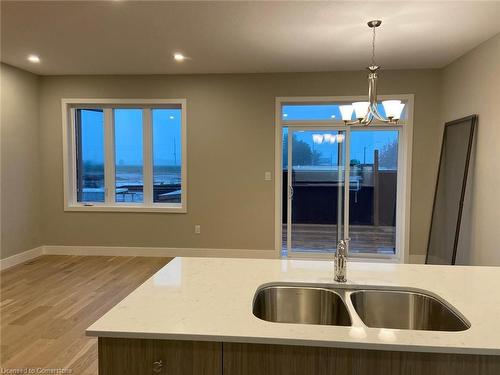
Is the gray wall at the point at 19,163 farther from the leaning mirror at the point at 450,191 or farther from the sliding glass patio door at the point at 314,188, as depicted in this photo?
the leaning mirror at the point at 450,191

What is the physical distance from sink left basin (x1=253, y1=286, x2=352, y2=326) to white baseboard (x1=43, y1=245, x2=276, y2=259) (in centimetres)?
348

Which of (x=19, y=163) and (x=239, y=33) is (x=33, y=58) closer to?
(x=19, y=163)

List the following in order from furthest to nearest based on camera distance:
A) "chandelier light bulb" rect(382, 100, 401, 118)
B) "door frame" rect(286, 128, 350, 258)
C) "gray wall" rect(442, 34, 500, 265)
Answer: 1. "door frame" rect(286, 128, 350, 258)
2. "gray wall" rect(442, 34, 500, 265)
3. "chandelier light bulb" rect(382, 100, 401, 118)

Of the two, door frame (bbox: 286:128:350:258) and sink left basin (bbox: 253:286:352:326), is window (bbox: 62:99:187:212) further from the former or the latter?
sink left basin (bbox: 253:286:352:326)

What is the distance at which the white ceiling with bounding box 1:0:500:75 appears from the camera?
2.88 meters

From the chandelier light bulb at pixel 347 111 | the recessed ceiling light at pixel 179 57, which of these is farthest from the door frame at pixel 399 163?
the chandelier light bulb at pixel 347 111

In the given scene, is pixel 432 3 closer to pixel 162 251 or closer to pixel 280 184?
pixel 280 184

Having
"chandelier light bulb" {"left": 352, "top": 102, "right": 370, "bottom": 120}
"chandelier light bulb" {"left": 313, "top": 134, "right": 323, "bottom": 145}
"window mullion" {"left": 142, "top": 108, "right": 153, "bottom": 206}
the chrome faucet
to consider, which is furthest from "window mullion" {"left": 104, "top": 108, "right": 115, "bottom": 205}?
the chrome faucet

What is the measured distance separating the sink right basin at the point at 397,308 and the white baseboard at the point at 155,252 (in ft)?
11.5

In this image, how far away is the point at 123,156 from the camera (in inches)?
207

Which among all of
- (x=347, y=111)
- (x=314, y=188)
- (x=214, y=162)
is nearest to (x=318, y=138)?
(x=314, y=188)

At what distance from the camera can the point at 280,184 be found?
4.97 metres

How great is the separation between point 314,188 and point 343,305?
3783 mm

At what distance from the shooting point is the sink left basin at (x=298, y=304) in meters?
1.50
